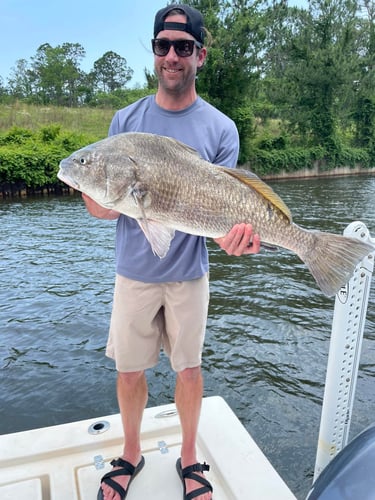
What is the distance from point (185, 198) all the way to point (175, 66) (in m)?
0.77

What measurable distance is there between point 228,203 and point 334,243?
59 centimetres

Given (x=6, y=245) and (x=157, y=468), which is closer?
(x=157, y=468)

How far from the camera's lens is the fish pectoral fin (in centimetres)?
219

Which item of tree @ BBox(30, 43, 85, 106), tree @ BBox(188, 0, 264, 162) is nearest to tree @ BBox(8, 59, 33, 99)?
tree @ BBox(30, 43, 85, 106)

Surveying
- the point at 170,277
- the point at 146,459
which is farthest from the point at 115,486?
the point at 170,277

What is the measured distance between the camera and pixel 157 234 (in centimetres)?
221

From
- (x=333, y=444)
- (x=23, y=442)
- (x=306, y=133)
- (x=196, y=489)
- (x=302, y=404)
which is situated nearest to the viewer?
(x=196, y=489)

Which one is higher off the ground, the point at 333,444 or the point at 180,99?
the point at 180,99

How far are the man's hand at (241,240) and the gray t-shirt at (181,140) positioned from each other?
329mm

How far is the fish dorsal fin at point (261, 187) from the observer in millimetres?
2232

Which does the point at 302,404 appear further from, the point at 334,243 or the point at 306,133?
the point at 306,133

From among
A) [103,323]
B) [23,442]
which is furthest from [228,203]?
[103,323]

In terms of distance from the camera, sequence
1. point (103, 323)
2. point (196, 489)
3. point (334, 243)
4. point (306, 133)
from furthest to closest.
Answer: point (306, 133)
point (103, 323)
point (196, 489)
point (334, 243)

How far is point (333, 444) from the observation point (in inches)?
102
